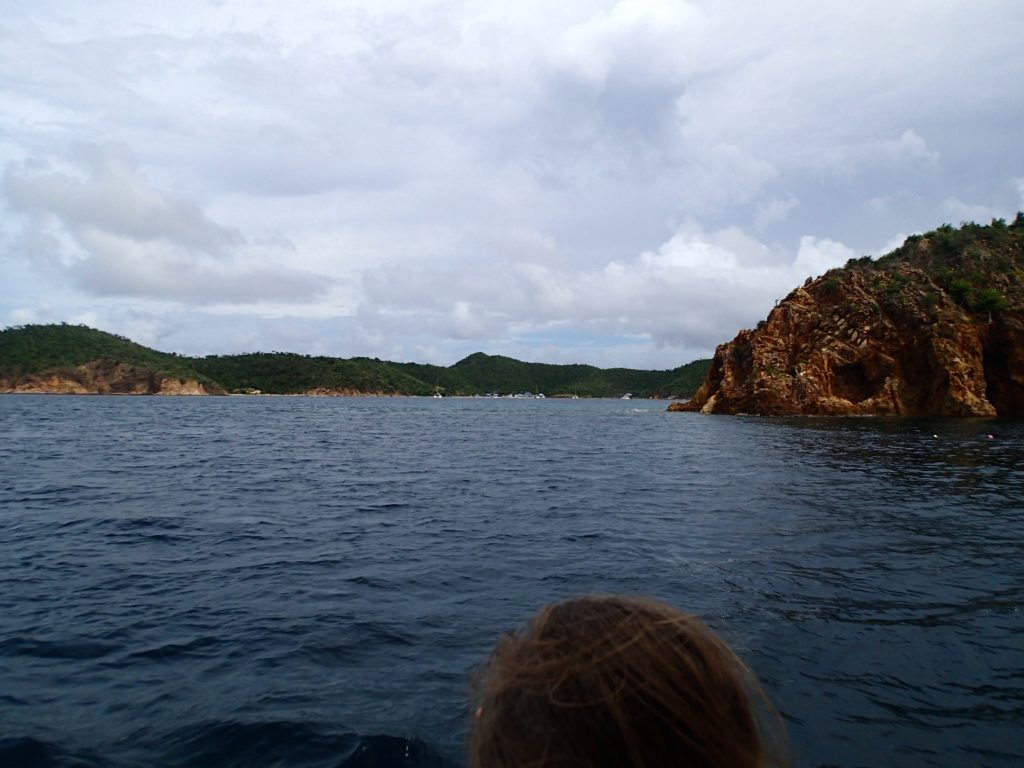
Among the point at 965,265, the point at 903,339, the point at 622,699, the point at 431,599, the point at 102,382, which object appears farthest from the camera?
the point at 102,382

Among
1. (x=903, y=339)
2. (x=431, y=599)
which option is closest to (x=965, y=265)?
(x=903, y=339)

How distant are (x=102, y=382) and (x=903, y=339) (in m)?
174

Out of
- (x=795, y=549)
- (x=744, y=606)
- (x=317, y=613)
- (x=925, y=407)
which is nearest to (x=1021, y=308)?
(x=925, y=407)

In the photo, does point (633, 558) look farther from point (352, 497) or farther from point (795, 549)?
point (352, 497)

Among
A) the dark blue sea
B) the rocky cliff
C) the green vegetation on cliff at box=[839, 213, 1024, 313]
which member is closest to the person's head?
the dark blue sea

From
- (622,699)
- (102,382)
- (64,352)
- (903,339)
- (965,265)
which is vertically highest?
(965,265)

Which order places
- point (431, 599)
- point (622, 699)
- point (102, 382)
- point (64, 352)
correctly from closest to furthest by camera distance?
point (622, 699) < point (431, 599) < point (64, 352) < point (102, 382)

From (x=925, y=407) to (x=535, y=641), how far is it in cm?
7628

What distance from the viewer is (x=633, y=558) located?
1239 centimetres

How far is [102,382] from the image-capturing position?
160m

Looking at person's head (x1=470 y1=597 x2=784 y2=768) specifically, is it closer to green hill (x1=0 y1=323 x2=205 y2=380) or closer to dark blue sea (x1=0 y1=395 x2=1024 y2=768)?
dark blue sea (x1=0 y1=395 x2=1024 y2=768)

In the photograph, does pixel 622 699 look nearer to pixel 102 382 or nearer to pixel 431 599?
pixel 431 599

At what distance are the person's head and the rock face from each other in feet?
609

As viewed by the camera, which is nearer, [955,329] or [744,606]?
[744,606]
